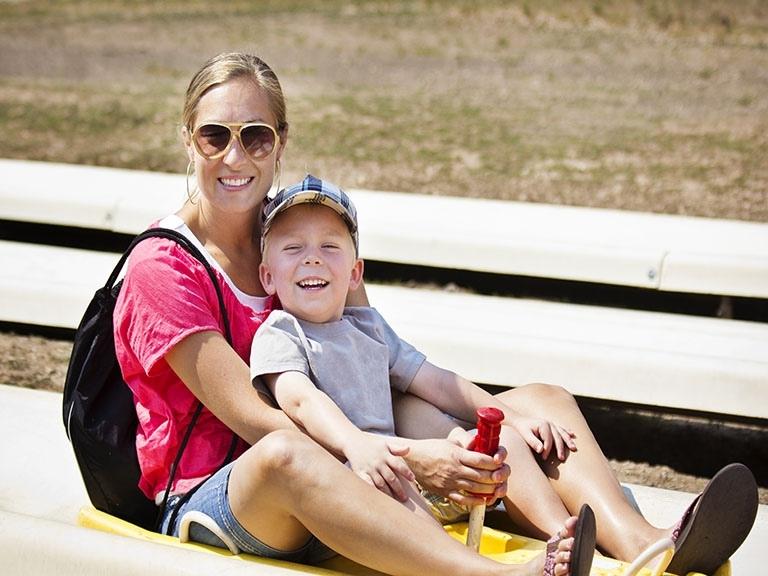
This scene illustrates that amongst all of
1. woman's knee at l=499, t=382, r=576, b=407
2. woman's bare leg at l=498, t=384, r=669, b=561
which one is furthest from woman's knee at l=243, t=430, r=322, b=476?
woman's knee at l=499, t=382, r=576, b=407

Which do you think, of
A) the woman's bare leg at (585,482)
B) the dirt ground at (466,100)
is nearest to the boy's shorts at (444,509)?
the woman's bare leg at (585,482)

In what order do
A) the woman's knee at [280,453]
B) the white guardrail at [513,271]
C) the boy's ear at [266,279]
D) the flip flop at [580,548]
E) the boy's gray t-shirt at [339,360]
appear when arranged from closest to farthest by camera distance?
the flip flop at [580,548] < the woman's knee at [280,453] < the boy's gray t-shirt at [339,360] < the boy's ear at [266,279] < the white guardrail at [513,271]

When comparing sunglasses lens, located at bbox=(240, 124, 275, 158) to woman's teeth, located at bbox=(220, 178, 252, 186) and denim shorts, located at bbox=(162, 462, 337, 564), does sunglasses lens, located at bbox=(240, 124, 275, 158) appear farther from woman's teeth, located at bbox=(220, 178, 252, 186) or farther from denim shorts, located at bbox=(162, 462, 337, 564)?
denim shorts, located at bbox=(162, 462, 337, 564)

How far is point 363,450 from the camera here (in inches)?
84.2

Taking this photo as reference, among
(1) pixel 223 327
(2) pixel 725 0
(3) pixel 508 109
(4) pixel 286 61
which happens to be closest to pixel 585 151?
(3) pixel 508 109

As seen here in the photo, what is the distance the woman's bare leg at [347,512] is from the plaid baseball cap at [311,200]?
493 mm

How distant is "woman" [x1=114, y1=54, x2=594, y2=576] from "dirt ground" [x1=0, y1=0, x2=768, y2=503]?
1.72 metres

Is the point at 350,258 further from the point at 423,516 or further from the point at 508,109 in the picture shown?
the point at 508,109

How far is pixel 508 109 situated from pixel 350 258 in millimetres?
6257

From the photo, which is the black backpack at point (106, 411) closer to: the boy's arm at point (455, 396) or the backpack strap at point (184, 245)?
the backpack strap at point (184, 245)

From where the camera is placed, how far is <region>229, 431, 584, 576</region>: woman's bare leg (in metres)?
2.04

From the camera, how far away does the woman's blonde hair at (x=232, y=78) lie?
2.36 metres

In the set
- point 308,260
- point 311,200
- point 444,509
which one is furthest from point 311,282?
point 444,509

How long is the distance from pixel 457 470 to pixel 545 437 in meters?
0.37
